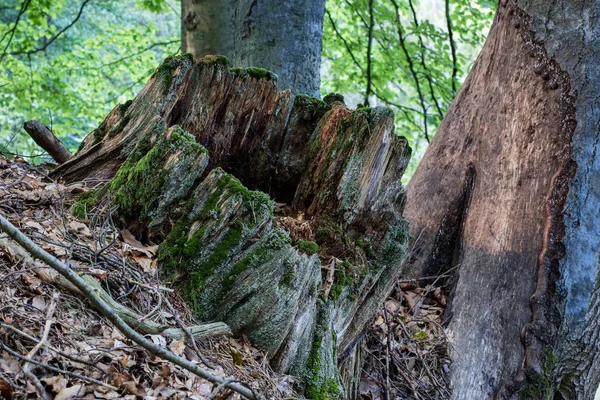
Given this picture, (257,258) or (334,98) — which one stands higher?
(334,98)

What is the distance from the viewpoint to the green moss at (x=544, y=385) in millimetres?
3512

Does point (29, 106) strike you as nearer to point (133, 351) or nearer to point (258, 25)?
point (258, 25)

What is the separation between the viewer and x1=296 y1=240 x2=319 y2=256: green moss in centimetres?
309

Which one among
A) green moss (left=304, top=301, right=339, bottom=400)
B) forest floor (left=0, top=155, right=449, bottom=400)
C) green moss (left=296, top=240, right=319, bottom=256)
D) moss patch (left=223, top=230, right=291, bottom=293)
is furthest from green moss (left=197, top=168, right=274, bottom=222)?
green moss (left=304, top=301, right=339, bottom=400)

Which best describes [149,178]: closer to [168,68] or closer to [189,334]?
[168,68]

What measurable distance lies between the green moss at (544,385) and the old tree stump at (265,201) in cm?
109

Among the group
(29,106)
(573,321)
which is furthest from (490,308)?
(29,106)

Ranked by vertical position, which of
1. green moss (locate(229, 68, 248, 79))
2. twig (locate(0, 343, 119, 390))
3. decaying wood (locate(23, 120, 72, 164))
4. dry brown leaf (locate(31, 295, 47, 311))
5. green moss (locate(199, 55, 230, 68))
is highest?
green moss (locate(199, 55, 230, 68))

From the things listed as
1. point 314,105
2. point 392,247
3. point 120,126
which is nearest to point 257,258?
point 392,247

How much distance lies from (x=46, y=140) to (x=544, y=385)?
155 inches

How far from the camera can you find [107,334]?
8.15 feet

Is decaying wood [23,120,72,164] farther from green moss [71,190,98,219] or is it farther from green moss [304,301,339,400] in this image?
green moss [304,301,339,400]

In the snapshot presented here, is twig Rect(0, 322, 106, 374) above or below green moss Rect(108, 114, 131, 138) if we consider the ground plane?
below

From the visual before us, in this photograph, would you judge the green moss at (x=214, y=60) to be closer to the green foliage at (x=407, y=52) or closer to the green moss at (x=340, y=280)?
the green moss at (x=340, y=280)
